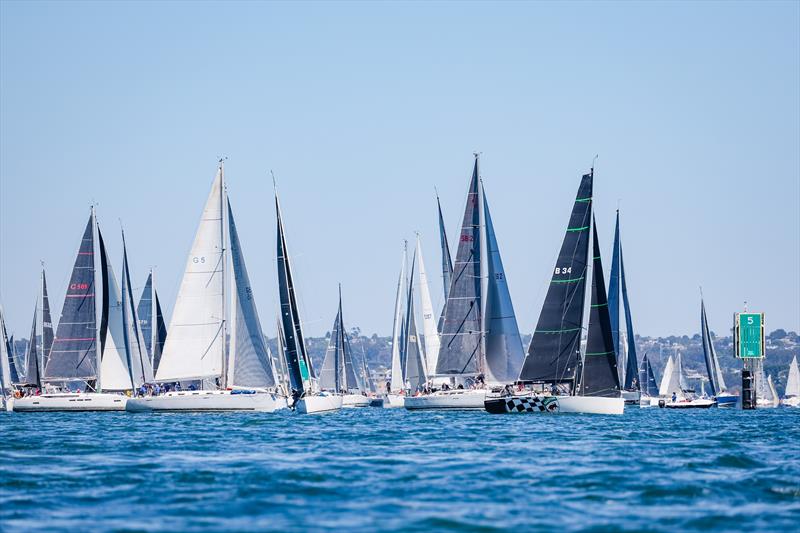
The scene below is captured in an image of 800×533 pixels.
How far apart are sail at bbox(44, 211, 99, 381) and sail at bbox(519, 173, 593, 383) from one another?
977 inches

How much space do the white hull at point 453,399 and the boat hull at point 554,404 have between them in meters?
4.14

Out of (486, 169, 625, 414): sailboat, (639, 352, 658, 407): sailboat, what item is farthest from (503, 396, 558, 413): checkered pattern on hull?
(639, 352, 658, 407): sailboat

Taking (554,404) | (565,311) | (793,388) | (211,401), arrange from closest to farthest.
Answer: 1. (554,404)
2. (565,311)
3. (211,401)
4. (793,388)

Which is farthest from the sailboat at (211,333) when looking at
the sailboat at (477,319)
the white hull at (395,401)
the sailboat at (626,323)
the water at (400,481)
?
the white hull at (395,401)

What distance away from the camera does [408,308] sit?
89.6 meters

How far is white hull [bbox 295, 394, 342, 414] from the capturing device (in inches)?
2430

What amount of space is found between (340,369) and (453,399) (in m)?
39.9

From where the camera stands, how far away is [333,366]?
10788 centimetres

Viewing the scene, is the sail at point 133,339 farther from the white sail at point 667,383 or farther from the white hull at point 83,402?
the white sail at point 667,383

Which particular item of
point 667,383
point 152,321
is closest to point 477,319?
point 152,321

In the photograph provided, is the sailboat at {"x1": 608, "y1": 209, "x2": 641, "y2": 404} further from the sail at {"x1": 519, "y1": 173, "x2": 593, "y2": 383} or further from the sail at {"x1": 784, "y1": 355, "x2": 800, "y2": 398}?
the sail at {"x1": 784, "y1": 355, "x2": 800, "y2": 398}

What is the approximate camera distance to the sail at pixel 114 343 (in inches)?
2781

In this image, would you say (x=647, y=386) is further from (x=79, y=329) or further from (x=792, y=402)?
(x=79, y=329)

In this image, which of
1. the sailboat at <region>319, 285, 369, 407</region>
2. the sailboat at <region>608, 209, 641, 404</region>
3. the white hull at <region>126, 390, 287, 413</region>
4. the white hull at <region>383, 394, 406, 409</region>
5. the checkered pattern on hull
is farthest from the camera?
the sailboat at <region>319, 285, 369, 407</region>
